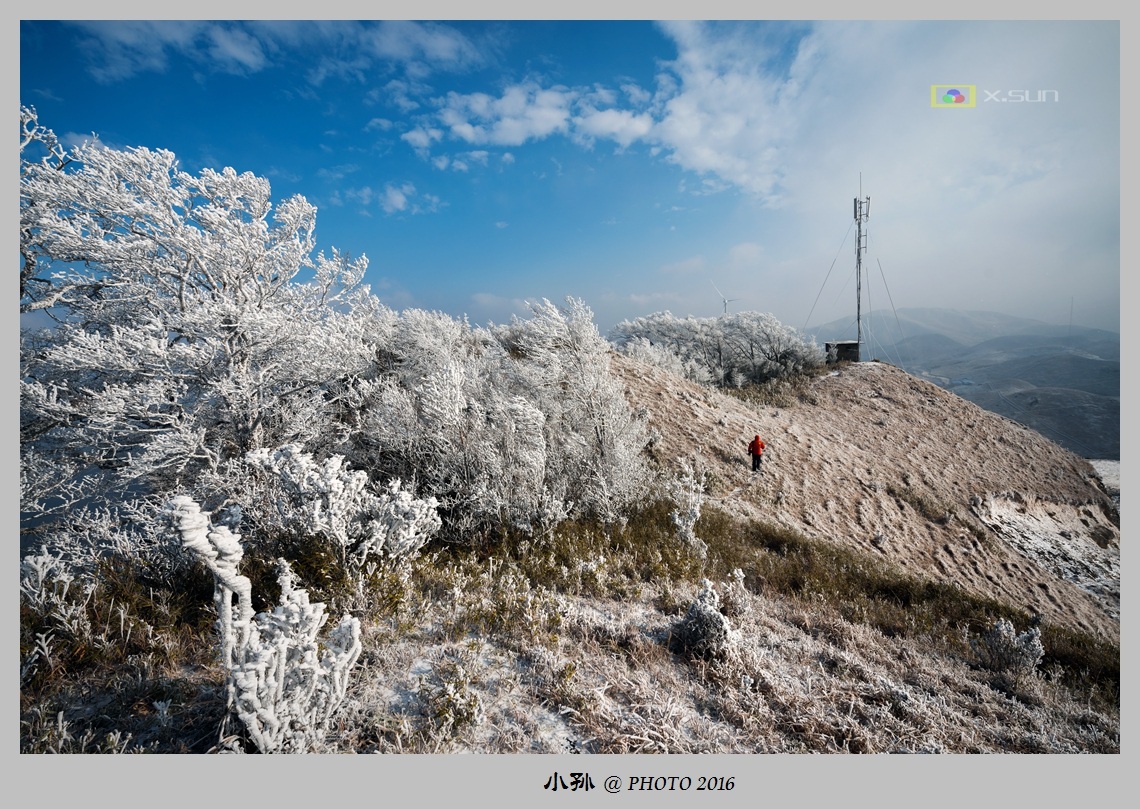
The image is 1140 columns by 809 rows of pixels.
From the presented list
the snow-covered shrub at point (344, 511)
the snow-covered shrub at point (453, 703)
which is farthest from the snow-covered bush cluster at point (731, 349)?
the snow-covered shrub at point (453, 703)

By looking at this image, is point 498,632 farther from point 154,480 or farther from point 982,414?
point 982,414

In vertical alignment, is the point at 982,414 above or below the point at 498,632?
above

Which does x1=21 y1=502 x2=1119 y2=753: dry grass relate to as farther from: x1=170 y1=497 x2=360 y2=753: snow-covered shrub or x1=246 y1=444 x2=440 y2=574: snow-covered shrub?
x1=246 y1=444 x2=440 y2=574: snow-covered shrub

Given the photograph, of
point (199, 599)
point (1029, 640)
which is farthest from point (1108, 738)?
point (199, 599)

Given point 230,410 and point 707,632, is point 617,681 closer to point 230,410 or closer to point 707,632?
point 707,632

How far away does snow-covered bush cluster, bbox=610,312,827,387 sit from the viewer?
19.4 metres

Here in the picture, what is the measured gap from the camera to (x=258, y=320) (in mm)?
5422

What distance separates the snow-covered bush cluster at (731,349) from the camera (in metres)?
19.4

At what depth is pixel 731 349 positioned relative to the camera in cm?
2325

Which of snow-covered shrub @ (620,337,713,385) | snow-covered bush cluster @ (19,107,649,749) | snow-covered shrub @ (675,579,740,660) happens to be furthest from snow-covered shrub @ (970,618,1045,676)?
snow-covered shrub @ (620,337,713,385)

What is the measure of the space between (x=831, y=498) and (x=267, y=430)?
444 inches

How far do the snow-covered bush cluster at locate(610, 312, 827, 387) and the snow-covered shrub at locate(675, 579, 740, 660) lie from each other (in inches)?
576

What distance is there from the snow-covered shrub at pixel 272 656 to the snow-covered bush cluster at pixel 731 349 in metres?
16.2

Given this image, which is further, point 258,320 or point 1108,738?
point 258,320
